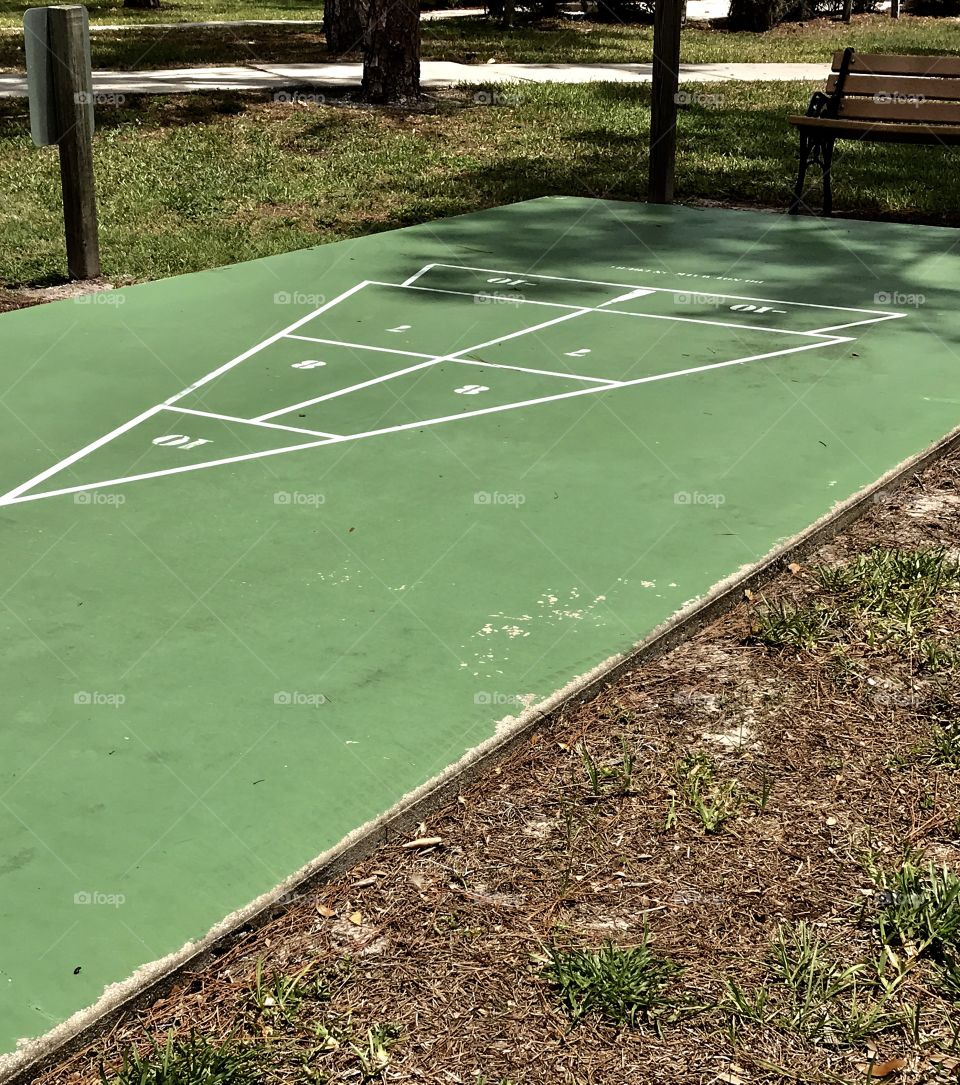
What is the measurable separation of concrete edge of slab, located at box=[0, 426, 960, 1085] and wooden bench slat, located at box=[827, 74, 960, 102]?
828cm

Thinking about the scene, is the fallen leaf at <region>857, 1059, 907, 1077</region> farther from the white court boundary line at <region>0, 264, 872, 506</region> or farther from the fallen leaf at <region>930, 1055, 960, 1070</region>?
the white court boundary line at <region>0, 264, 872, 506</region>

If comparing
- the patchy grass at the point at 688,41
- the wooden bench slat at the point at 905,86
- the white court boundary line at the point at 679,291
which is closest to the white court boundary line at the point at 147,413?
the white court boundary line at the point at 679,291

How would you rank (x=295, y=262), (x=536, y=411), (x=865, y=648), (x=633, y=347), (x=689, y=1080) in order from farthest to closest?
1. (x=295, y=262)
2. (x=633, y=347)
3. (x=536, y=411)
4. (x=865, y=648)
5. (x=689, y=1080)

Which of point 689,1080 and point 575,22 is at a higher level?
point 575,22

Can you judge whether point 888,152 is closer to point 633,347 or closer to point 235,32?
point 633,347

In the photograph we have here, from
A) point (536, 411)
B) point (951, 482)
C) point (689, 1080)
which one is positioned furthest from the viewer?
point (536, 411)

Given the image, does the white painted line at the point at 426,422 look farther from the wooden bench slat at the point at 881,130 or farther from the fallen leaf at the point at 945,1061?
the wooden bench slat at the point at 881,130

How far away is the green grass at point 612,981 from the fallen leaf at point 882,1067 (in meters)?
0.44

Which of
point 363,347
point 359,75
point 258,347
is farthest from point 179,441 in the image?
point 359,75

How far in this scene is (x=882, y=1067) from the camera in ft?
10.2

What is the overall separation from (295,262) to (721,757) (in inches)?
291

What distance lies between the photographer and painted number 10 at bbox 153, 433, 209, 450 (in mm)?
6875

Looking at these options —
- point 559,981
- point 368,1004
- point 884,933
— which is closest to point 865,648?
point 884,933

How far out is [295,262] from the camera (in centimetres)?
1088
